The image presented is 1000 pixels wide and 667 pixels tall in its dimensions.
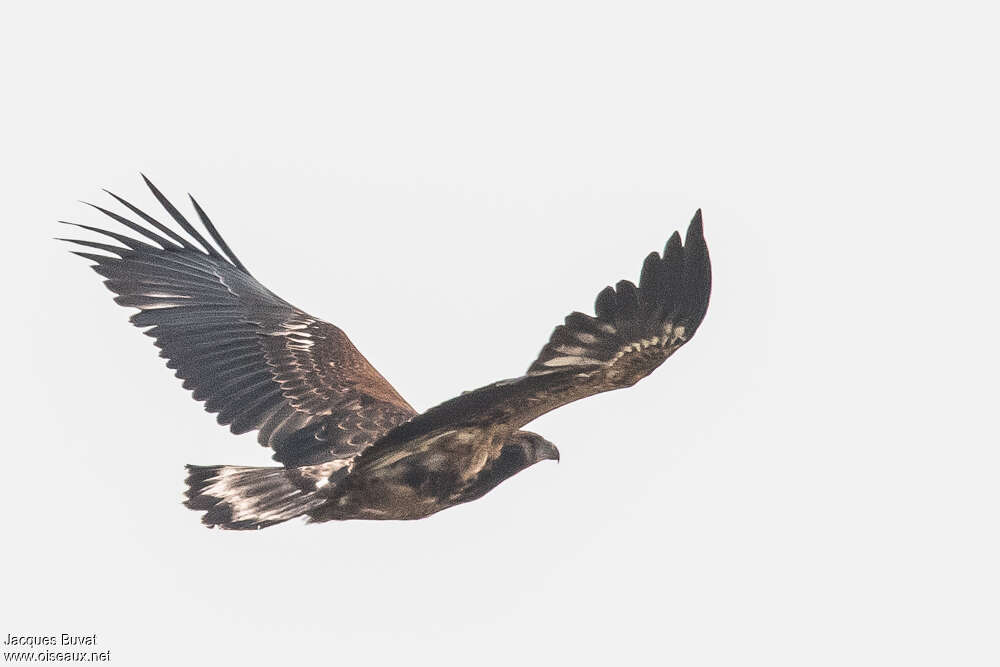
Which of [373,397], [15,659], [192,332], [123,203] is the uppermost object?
[123,203]

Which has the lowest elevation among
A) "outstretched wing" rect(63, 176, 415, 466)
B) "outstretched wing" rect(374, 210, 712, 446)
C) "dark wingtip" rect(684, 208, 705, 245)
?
"outstretched wing" rect(374, 210, 712, 446)

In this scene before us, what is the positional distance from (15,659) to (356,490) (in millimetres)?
2863

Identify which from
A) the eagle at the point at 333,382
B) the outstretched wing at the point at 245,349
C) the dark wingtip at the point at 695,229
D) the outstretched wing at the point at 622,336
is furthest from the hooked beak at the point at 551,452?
the dark wingtip at the point at 695,229

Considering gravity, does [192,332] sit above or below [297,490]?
above

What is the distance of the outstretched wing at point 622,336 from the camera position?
16.8 feet

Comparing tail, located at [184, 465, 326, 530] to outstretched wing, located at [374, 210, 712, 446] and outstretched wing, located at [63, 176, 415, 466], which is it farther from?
outstretched wing, located at [374, 210, 712, 446]

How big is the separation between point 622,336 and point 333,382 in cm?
236

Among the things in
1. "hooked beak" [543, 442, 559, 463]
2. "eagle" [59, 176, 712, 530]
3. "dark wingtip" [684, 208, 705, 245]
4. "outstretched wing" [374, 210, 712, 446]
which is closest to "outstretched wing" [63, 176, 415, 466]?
"eagle" [59, 176, 712, 530]

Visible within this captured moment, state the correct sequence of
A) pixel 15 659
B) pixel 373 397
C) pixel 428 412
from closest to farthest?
pixel 428 412 → pixel 373 397 → pixel 15 659

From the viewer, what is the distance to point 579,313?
5.14 metres

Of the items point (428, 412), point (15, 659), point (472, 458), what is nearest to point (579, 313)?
point (428, 412)

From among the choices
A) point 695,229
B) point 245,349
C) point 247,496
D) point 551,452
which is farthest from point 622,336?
point 245,349

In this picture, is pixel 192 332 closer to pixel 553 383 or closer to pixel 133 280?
pixel 133 280

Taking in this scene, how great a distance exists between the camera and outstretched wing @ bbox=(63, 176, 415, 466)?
23.3ft
